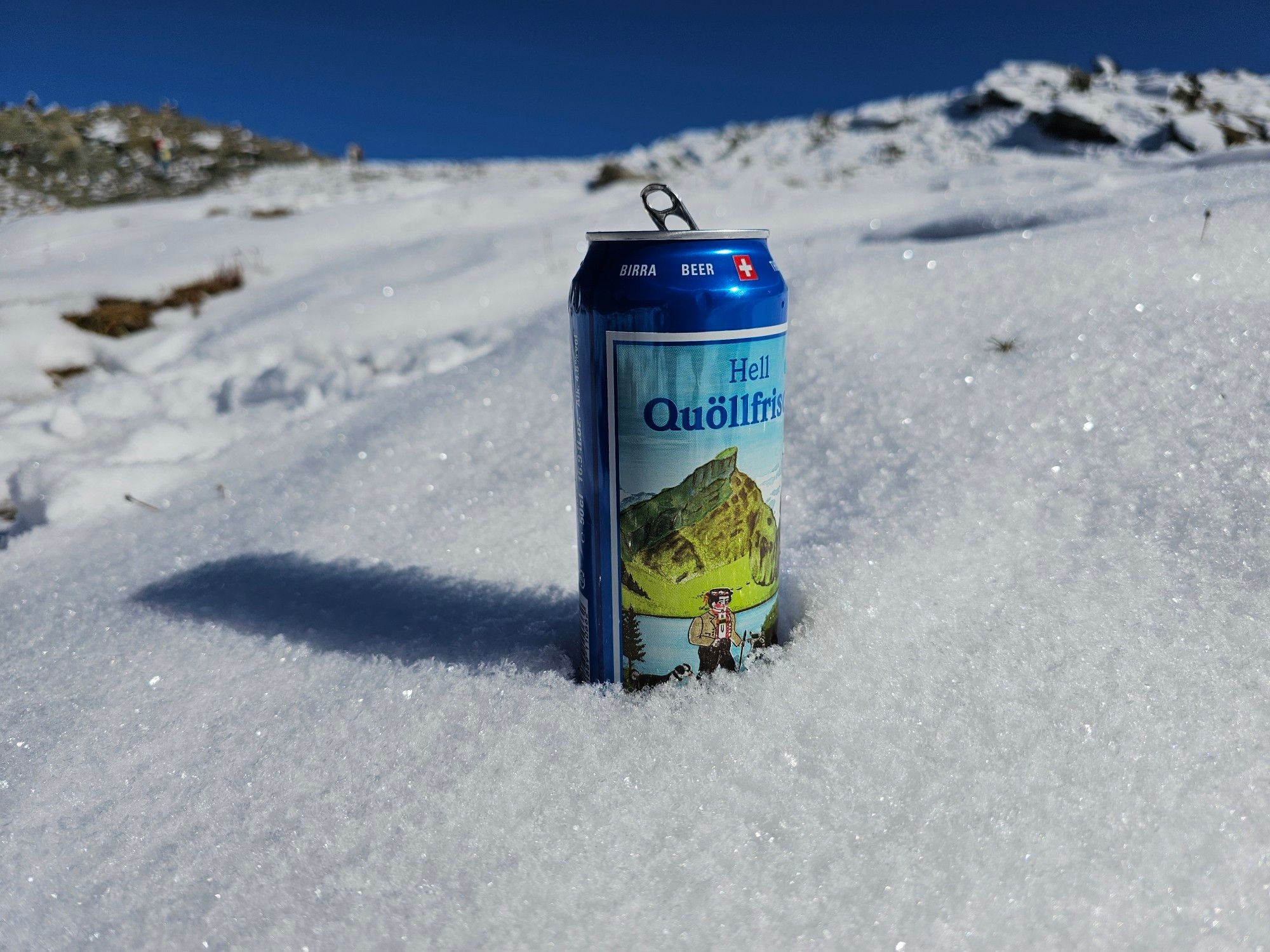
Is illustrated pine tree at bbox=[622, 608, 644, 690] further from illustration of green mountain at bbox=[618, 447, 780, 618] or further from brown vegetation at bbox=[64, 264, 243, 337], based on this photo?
brown vegetation at bbox=[64, 264, 243, 337]

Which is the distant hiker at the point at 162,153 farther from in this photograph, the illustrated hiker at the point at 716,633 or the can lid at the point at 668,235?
the illustrated hiker at the point at 716,633

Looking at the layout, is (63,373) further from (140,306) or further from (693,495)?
(693,495)

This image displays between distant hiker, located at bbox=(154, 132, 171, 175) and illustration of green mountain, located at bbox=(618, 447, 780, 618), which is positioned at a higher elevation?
distant hiker, located at bbox=(154, 132, 171, 175)

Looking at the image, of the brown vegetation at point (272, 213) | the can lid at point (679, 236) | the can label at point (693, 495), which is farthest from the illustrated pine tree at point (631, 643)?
the brown vegetation at point (272, 213)

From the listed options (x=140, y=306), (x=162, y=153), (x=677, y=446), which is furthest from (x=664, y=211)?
(x=162, y=153)

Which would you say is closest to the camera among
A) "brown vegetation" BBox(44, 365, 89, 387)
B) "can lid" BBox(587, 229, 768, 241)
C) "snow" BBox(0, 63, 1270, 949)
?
"snow" BBox(0, 63, 1270, 949)

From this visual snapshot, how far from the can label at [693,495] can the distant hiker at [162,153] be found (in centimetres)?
1206

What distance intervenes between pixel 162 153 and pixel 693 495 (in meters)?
12.2

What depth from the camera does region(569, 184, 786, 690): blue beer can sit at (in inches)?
41.7

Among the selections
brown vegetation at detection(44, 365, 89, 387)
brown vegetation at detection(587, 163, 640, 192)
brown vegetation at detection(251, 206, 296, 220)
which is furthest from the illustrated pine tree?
brown vegetation at detection(251, 206, 296, 220)

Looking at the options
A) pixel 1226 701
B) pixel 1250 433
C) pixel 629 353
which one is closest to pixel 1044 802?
pixel 1226 701

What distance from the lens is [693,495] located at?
1108mm

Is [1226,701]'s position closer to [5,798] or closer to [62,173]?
[5,798]

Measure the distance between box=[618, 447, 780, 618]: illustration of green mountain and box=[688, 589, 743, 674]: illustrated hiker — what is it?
0.5 inches
